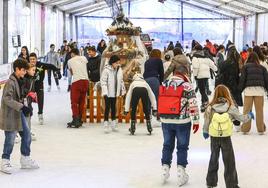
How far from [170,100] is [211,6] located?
30228mm

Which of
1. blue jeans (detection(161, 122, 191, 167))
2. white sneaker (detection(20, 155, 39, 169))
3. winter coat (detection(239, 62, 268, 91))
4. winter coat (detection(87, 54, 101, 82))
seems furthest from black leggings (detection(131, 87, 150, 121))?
blue jeans (detection(161, 122, 191, 167))

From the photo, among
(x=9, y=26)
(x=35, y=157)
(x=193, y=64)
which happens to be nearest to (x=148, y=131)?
(x=35, y=157)

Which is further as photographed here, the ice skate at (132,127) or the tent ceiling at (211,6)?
the tent ceiling at (211,6)

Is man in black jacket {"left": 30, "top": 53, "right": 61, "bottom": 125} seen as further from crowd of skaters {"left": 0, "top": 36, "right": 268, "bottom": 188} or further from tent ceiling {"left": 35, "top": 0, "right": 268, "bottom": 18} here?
tent ceiling {"left": 35, "top": 0, "right": 268, "bottom": 18}

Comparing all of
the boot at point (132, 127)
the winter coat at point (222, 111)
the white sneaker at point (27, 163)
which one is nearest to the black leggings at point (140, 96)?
the boot at point (132, 127)

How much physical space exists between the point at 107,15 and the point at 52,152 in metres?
30.9

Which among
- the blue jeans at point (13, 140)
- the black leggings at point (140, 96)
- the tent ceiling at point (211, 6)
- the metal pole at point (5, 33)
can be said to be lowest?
the blue jeans at point (13, 140)

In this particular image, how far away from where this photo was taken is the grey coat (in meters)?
5.47

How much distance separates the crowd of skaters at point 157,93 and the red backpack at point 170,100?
46 mm

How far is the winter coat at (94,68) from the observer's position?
10046 millimetres

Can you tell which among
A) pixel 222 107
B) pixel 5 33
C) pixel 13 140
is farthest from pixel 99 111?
pixel 5 33

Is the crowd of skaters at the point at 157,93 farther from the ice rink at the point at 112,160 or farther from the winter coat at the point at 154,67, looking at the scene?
the ice rink at the point at 112,160

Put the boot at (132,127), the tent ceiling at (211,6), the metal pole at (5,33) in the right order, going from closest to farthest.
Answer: the boot at (132,127) < the metal pole at (5,33) < the tent ceiling at (211,6)

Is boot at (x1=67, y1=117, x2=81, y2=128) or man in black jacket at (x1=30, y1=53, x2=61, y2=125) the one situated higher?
man in black jacket at (x1=30, y1=53, x2=61, y2=125)
